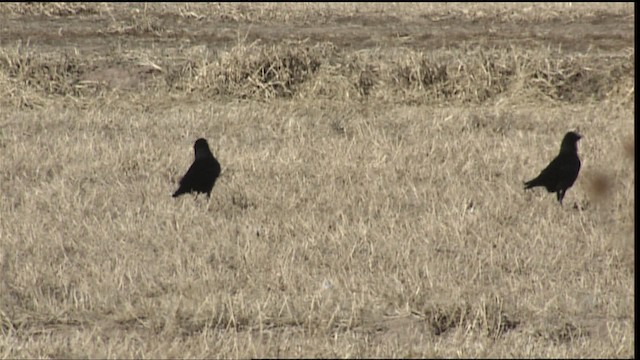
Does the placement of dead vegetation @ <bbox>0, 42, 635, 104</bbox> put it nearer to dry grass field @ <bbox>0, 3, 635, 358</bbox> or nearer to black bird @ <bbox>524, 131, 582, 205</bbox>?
dry grass field @ <bbox>0, 3, 635, 358</bbox>

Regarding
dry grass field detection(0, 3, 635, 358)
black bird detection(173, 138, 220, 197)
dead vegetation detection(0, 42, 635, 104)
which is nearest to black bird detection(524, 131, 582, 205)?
dry grass field detection(0, 3, 635, 358)

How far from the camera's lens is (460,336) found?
16.7 ft

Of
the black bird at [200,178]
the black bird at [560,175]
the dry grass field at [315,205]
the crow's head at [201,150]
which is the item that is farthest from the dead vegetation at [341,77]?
the black bird at [200,178]

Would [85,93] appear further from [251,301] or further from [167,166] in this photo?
[251,301]

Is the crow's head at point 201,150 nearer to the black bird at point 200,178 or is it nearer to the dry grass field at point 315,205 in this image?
the black bird at point 200,178

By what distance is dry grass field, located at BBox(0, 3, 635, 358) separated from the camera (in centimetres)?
536

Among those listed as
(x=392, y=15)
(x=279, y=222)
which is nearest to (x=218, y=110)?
(x=279, y=222)

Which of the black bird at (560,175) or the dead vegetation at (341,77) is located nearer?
the black bird at (560,175)

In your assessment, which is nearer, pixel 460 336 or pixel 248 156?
pixel 460 336

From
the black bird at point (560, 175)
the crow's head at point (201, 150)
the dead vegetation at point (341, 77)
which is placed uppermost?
the crow's head at point (201, 150)

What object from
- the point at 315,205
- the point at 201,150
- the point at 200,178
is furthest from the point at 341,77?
the point at 200,178

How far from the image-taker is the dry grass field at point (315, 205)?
17.6 ft

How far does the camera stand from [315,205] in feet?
26.0

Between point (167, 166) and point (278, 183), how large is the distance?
3.84 feet
